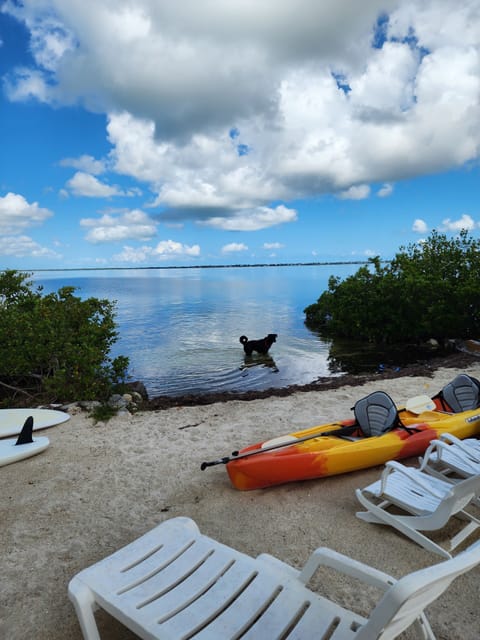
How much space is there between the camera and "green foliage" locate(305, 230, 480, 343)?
710 inches

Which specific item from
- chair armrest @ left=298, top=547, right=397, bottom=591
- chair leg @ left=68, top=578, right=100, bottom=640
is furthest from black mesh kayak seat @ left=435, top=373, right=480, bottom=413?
chair leg @ left=68, top=578, right=100, bottom=640

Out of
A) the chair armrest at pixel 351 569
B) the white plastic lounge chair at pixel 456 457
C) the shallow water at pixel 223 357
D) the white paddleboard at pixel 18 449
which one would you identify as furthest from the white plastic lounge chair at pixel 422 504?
the shallow water at pixel 223 357

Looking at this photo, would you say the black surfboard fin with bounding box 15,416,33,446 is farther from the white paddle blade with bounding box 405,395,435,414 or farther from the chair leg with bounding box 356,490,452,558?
the white paddle blade with bounding box 405,395,435,414

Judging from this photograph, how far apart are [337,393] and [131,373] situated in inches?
335

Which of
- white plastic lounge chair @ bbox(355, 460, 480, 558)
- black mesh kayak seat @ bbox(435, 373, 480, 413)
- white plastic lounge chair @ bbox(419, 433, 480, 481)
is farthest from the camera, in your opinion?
black mesh kayak seat @ bbox(435, 373, 480, 413)

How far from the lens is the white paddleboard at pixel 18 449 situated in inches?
230

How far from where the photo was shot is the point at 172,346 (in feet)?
67.6

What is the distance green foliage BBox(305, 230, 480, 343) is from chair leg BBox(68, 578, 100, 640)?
17.8m

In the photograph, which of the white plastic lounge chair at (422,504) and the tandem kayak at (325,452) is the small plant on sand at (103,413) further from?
the white plastic lounge chair at (422,504)

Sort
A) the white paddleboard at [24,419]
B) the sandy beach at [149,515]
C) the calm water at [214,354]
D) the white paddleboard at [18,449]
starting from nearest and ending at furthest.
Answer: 1. the sandy beach at [149,515]
2. the white paddleboard at [18,449]
3. the white paddleboard at [24,419]
4. the calm water at [214,354]

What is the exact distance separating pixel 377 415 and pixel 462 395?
1.83 metres

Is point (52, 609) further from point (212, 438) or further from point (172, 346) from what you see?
point (172, 346)

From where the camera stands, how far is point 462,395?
21.3 ft

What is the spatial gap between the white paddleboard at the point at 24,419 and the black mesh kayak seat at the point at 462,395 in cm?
672
